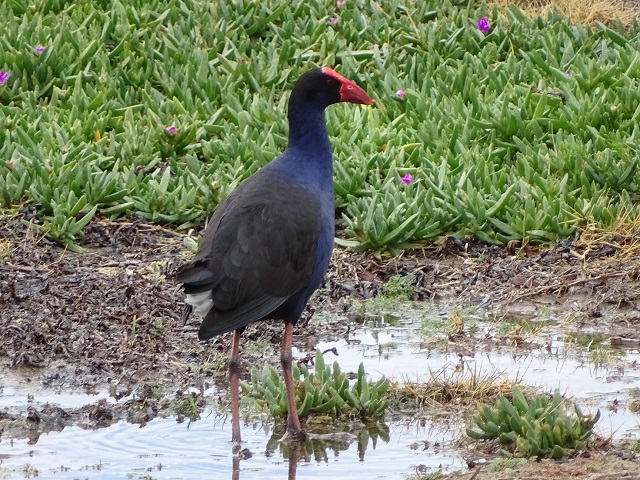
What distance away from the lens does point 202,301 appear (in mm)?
5574

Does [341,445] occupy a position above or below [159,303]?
below

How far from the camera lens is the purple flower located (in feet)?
36.3

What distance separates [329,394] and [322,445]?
28 cm

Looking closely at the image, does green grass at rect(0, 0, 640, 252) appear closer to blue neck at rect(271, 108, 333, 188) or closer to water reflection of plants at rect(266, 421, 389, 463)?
blue neck at rect(271, 108, 333, 188)

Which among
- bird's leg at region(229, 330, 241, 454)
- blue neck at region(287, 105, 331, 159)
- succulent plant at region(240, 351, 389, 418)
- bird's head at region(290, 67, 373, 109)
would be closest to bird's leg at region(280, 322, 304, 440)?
succulent plant at region(240, 351, 389, 418)

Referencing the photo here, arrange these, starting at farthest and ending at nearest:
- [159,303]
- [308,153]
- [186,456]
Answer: [159,303] < [308,153] < [186,456]

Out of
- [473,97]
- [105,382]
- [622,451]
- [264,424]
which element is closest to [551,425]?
[622,451]

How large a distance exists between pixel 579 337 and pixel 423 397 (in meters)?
1.37

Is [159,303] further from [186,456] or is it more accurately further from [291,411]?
[186,456]

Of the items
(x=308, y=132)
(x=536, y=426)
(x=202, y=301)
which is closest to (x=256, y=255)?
(x=202, y=301)

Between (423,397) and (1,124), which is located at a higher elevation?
(1,124)

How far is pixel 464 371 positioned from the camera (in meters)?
6.36

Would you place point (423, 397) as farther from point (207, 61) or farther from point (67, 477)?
point (207, 61)

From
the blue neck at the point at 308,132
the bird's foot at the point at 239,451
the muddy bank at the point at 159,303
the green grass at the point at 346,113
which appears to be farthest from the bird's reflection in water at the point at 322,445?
the green grass at the point at 346,113
